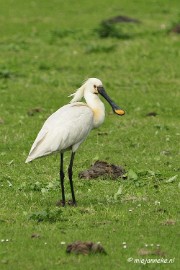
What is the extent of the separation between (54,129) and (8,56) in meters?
→ 14.7

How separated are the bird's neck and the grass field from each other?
1044mm

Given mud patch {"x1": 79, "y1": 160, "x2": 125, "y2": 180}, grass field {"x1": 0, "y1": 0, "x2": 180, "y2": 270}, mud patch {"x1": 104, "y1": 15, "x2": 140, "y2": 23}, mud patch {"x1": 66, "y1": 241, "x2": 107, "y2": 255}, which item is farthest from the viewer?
mud patch {"x1": 104, "y1": 15, "x2": 140, "y2": 23}

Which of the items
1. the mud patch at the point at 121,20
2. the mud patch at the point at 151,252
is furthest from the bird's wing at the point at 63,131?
the mud patch at the point at 121,20

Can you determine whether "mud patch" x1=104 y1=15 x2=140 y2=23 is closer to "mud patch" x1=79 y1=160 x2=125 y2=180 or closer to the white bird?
"mud patch" x1=79 y1=160 x2=125 y2=180

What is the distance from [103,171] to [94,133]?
405 cm

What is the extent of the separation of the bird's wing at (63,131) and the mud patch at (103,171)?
5.79 feet

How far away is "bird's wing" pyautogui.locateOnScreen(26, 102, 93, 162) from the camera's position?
468 inches

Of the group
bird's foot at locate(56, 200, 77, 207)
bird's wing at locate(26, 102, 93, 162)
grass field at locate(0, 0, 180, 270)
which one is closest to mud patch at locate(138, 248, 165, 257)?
grass field at locate(0, 0, 180, 270)

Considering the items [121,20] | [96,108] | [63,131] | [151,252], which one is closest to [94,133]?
[96,108]

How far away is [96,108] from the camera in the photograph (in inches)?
500

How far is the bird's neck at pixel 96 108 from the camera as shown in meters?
12.6

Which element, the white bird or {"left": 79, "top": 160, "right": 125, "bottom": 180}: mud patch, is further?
{"left": 79, "top": 160, "right": 125, "bottom": 180}: mud patch

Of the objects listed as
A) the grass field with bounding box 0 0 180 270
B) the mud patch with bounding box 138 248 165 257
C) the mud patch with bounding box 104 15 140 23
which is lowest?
the mud patch with bounding box 104 15 140 23

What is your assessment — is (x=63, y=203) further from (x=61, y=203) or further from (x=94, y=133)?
(x=94, y=133)
